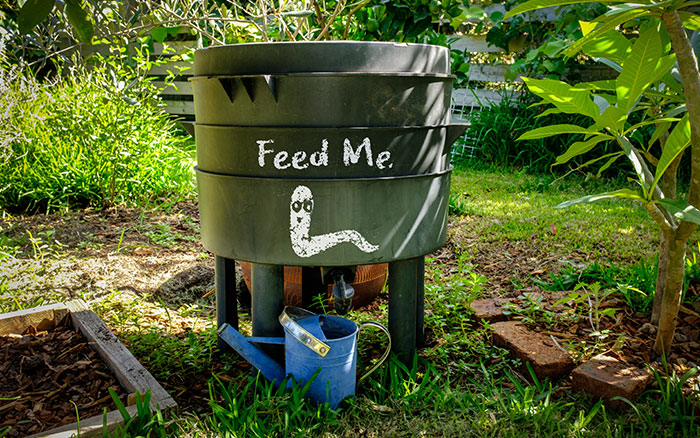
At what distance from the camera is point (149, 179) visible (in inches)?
176

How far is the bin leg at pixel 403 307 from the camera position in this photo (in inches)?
75.9

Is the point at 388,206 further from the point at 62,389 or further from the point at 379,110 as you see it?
the point at 62,389

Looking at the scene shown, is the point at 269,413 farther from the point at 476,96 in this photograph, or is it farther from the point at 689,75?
the point at 476,96

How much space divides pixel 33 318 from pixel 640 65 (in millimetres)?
2210

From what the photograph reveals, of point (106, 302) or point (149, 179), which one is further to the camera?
point (149, 179)

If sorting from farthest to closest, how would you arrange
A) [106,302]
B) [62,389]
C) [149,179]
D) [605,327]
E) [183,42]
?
[183,42], [149,179], [106,302], [605,327], [62,389]

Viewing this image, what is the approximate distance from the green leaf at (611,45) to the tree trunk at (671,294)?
61 centimetres

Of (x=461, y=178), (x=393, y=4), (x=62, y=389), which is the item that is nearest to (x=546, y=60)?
(x=461, y=178)

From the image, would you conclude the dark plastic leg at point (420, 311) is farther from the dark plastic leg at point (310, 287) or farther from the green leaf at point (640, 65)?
the green leaf at point (640, 65)

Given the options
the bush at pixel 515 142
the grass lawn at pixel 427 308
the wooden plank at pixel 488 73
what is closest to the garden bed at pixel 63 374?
the grass lawn at pixel 427 308

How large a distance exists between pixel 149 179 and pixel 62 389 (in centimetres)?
281

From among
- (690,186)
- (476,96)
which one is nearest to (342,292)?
(690,186)

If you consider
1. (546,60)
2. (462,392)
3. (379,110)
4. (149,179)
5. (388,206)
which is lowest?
(462,392)

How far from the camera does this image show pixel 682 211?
1.53m
